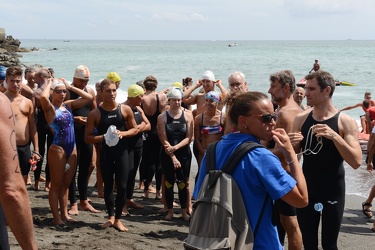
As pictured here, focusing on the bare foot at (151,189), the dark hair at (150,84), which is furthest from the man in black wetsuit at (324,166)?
the bare foot at (151,189)

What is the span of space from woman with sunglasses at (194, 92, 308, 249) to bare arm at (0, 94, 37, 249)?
3.48 feet

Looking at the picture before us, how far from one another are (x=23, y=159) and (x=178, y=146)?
2010mm

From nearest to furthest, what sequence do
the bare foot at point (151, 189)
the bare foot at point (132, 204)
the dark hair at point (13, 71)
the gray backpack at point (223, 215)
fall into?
the gray backpack at point (223, 215) < the dark hair at point (13, 71) < the bare foot at point (132, 204) < the bare foot at point (151, 189)

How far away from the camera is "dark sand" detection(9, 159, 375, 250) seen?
20.6 ft

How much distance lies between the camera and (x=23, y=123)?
6.90 m

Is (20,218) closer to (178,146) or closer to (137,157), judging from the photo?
(178,146)

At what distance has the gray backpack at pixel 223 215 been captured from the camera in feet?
9.81

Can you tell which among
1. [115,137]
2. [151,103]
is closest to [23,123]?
[115,137]

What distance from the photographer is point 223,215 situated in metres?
2.99

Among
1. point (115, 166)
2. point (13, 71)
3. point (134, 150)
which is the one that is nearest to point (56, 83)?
point (13, 71)

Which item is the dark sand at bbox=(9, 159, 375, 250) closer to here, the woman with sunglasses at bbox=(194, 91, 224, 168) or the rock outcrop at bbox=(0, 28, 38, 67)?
the woman with sunglasses at bbox=(194, 91, 224, 168)

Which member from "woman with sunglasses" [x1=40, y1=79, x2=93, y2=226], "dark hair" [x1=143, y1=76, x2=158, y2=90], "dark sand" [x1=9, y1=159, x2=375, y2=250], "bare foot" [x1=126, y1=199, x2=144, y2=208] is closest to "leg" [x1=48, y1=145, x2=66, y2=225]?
"woman with sunglasses" [x1=40, y1=79, x2=93, y2=226]

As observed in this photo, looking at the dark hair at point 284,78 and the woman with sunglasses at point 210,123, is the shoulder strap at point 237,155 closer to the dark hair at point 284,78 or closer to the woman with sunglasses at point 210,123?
the dark hair at point 284,78

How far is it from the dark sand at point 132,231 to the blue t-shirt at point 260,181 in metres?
3.34
